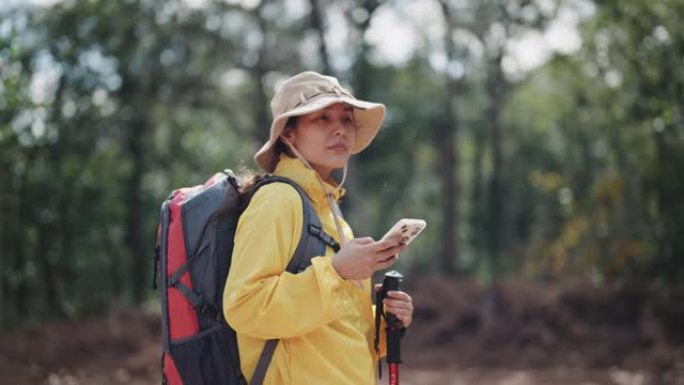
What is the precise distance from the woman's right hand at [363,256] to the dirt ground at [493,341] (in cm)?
842

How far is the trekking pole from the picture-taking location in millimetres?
2516

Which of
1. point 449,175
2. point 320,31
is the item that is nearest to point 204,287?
point 320,31

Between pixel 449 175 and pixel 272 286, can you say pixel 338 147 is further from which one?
pixel 449 175

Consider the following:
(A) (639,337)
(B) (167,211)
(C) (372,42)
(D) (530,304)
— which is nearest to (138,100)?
(C) (372,42)

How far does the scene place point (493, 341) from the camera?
45.9 feet

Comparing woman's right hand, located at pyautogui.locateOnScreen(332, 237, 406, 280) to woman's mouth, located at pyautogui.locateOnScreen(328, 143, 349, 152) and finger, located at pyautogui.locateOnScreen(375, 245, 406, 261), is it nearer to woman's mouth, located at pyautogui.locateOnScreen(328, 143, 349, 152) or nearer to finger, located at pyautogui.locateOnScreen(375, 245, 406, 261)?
finger, located at pyautogui.locateOnScreen(375, 245, 406, 261)

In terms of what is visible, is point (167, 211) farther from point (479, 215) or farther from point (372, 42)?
point (479, 215)

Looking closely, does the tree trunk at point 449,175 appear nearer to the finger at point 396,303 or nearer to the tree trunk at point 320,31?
the tree trunk at point 320,31

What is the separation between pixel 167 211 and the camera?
2.42 metres

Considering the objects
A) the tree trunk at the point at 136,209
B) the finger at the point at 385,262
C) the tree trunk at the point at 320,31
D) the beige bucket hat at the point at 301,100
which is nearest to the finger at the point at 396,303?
the finger at the point at 385,262

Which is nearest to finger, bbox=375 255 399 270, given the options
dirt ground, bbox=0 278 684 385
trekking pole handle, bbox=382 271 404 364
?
trekking pole handle, bbox=382 271 404 364

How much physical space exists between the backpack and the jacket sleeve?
87mm

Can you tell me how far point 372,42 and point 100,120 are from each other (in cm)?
747

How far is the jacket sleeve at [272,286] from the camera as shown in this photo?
7.13 feet
